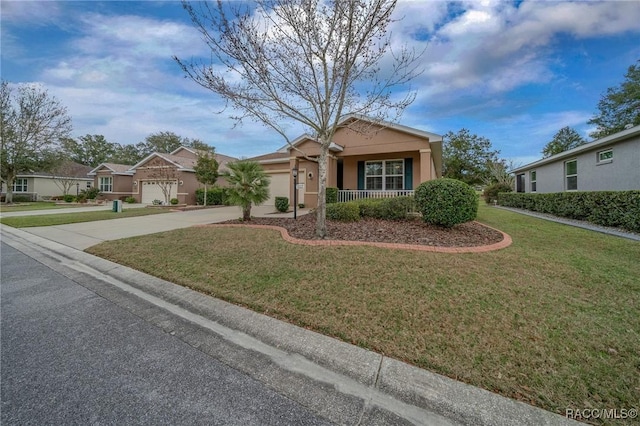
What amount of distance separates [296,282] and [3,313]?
3.86m

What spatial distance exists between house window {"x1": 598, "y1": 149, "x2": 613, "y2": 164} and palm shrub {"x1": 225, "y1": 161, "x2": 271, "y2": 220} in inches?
598

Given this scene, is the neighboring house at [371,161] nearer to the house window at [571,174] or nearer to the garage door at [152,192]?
the house window at [571,174]

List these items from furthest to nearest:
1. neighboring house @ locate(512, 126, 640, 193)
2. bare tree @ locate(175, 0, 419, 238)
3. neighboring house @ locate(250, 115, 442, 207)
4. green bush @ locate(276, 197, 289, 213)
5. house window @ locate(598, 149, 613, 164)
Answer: green bush @ locate(276, 197, 289, 213) → neighboring house @ locate(250, 115, 442, 207) → house window @ locate(598, 149, 613, 164) → neighboring house @ locate(512, 126, 640, 193) → bare tree @ locate(175, 0, 419, 238)

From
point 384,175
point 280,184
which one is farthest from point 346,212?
point 280,184

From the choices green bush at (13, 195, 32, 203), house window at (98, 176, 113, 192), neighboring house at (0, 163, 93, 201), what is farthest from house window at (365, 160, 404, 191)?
green bush at (13, 195, 32, 203)

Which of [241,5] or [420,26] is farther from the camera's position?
[420,26]

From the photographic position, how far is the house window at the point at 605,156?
1136 cm

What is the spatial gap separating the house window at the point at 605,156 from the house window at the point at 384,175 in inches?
349

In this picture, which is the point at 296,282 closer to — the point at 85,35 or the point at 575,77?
the point at 85,35

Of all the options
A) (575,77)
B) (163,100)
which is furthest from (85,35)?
(575,77)

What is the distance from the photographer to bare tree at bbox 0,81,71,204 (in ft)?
77.7

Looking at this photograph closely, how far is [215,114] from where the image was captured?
6648 mm

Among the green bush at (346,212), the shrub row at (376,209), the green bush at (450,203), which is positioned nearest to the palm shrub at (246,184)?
the shrub row at (376,209)

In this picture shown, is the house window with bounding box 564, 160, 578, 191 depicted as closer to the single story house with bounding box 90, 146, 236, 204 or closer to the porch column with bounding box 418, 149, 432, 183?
the porch column with bounding box 418, 149, 432, 183
